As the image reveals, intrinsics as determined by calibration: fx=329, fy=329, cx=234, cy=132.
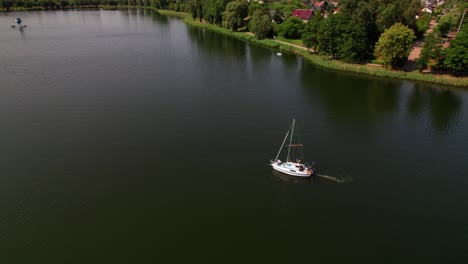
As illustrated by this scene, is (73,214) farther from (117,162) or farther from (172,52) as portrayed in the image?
(172,52)

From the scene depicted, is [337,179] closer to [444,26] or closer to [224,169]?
[224,169]

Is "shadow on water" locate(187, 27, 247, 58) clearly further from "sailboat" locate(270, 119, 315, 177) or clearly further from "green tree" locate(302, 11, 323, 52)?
"sailboat" locate(270, 119, 315, 177)

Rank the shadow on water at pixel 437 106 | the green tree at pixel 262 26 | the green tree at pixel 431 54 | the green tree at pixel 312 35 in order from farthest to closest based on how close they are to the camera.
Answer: the green tree at pixel 262 26, the green tree at pixel 312 35, the green tree at pixel 431 54, the shadow on water at pixel 437 106

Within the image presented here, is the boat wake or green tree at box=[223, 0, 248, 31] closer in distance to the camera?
Result: the boat wake

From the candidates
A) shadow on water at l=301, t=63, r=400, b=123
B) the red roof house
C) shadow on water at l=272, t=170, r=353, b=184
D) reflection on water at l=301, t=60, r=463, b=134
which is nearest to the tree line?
reflection on water at l=301, t=60, r=463, b=134

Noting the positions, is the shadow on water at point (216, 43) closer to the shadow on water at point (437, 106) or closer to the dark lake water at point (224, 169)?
the dark lake water at point (224, 169)

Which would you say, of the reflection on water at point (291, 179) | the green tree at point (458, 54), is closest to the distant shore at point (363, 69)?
the green tree at point (458, 54)

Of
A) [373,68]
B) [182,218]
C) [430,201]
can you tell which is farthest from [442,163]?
[373,68]
